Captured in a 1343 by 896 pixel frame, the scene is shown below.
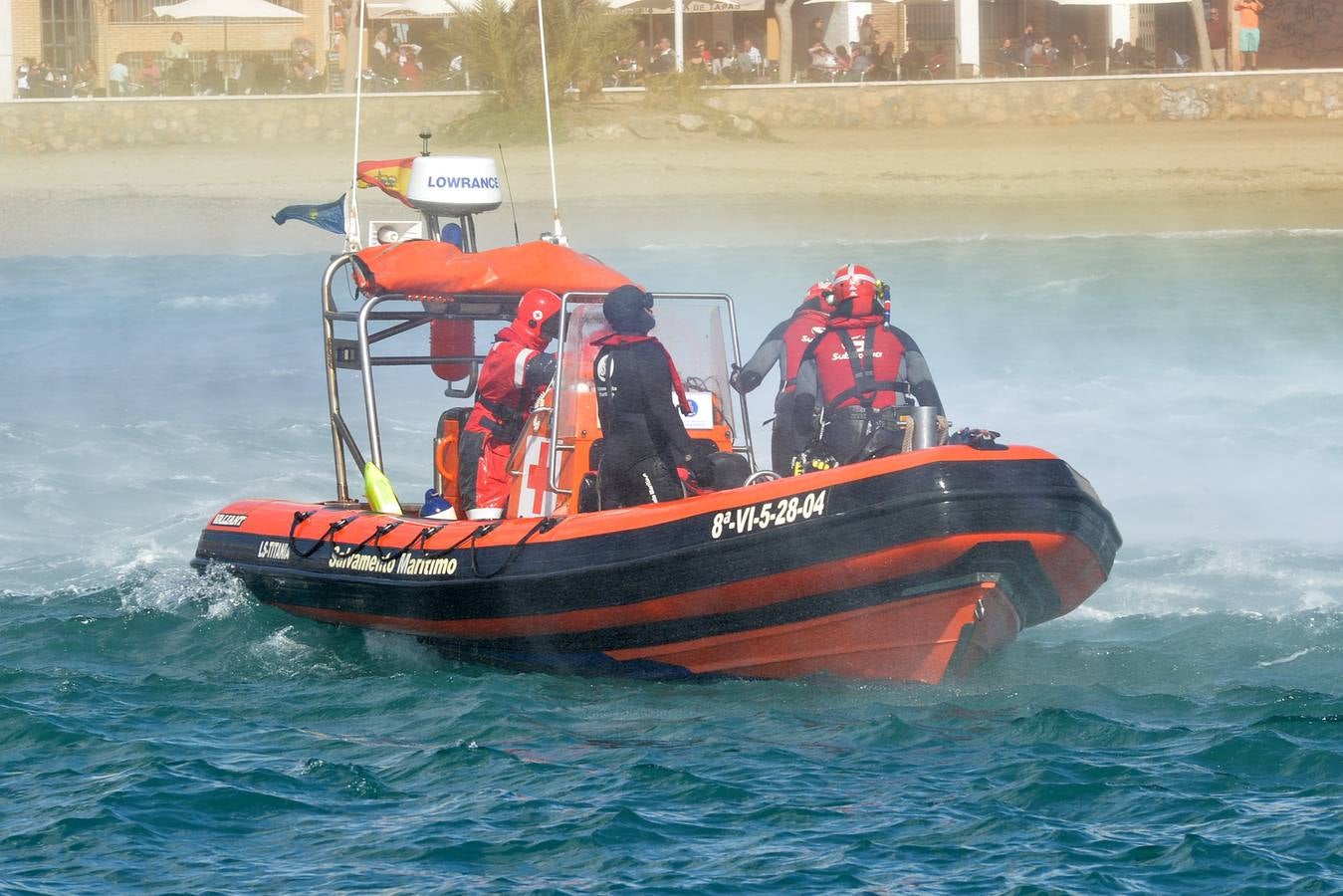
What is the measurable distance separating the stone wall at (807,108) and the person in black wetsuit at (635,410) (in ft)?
53.6

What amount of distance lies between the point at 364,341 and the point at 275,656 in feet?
4.24

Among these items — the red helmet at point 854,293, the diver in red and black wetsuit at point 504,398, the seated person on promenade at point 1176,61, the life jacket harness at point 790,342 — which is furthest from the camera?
the seated person on promenade at point 1176,61

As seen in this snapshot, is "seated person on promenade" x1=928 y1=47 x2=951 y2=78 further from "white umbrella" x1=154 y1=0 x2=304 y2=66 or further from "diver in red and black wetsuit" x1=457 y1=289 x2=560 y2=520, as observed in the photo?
"diver in red and black wetsuit" x1=457 y1=289 x2=560 y2=520

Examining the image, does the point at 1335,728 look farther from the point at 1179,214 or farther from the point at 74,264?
the point at 74,264

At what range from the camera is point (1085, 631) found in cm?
766

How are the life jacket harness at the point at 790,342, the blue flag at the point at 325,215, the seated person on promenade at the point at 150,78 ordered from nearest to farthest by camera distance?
the life jacket harness at the point at 790,342 < the blue flag at the point at 325,215 < the seated person on promenade at the point at 150,78

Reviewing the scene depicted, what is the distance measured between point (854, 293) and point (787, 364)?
424 mm

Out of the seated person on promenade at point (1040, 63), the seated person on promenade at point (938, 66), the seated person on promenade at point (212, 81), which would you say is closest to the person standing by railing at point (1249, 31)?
the seated person on promenade at point (1040, 63)

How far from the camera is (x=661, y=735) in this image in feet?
20.4

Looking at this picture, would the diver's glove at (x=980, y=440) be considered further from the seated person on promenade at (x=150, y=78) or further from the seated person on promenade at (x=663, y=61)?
the seated person on promenade at (x=150, y=78)

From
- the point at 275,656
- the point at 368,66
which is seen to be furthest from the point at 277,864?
the point at 368,66

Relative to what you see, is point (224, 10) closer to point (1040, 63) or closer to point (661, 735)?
point (1040, 63)

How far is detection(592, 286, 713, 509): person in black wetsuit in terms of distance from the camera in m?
6.73

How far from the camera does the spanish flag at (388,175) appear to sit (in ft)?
29.4
